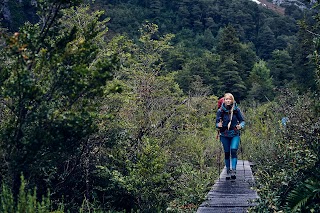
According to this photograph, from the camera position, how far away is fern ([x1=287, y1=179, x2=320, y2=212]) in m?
5.67

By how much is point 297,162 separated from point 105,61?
304 centimetres

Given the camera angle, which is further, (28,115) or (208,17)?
(208,17)

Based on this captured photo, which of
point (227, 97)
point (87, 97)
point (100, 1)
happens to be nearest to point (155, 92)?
point (227, 97)

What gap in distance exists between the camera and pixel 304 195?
577cm

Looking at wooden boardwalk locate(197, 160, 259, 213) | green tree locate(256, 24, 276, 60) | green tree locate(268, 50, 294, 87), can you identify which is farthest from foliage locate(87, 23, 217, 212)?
green tree locate(256, 24, 276, 60)

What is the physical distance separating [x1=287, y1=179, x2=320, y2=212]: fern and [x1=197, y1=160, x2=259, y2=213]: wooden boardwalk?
4.13ft

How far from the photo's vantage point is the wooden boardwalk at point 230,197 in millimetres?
7446

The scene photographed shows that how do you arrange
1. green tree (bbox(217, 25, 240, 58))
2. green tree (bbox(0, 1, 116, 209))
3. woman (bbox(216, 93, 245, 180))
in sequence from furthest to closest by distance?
green tree (bbox(217, 25, 240, 58)) → woman (bbox(216, 93, 245, 180)) → green tree (bbox(0, 1, 116, 209))

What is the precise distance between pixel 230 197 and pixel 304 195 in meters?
2.57

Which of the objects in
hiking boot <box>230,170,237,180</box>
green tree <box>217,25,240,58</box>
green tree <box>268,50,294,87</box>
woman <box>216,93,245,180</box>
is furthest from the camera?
green tree <box>268,50,294,87</box>

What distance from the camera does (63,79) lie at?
Result: 6.44 m

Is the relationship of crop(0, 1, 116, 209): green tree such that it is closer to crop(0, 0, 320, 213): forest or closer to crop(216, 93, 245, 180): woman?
crop(0, 0, 320, 213): forest

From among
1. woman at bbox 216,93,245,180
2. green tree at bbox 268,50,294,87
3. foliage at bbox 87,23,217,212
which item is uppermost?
woman at bbox 216,93,245,180

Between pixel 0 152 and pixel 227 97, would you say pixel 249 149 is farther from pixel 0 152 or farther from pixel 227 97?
pixel 0 152
